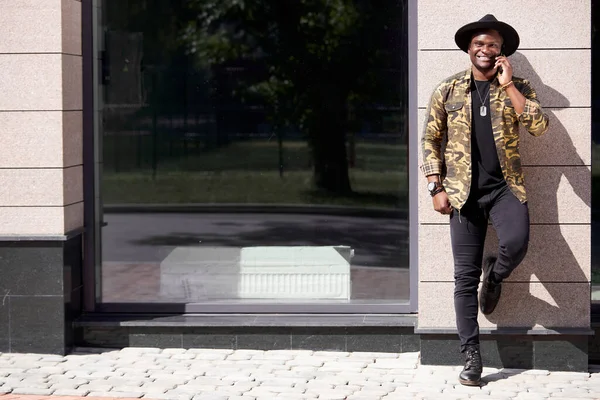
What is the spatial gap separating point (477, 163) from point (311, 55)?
68.4 inches

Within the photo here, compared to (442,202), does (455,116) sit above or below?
above

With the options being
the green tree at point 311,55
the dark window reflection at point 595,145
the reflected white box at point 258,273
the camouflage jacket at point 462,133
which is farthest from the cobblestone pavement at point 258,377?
the green tree at point 311,55

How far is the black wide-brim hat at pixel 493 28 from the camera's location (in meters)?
8.09

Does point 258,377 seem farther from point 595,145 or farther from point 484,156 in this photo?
point 595,145

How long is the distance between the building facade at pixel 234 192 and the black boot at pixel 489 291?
6.6 inches

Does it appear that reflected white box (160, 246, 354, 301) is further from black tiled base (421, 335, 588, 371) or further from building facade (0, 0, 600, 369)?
black tiled base (421, 335, 588, 371)

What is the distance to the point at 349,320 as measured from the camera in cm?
923

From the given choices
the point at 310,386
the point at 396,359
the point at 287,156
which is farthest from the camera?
the point at 287,156

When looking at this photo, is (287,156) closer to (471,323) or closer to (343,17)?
(343,17)

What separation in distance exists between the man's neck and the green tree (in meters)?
1.10

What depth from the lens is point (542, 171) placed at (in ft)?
28.2

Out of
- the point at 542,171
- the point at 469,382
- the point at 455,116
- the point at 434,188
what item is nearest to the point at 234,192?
the point at 434,188

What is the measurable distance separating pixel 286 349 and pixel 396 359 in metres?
0.78

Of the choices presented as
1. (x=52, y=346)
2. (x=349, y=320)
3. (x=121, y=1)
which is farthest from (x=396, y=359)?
(x=121, y=1)
